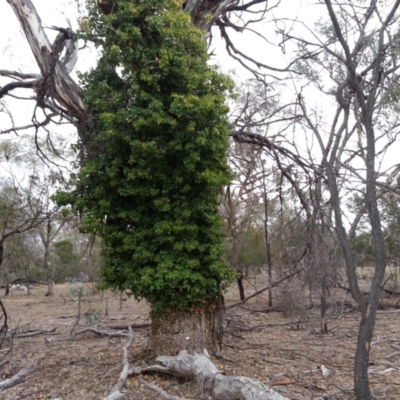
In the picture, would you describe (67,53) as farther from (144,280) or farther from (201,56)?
(144,280)

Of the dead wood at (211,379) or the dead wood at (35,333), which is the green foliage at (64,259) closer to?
the dead wood at (35,333)

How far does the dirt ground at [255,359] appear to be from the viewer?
25.4ft

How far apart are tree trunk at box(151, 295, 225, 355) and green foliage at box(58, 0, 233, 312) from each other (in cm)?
17

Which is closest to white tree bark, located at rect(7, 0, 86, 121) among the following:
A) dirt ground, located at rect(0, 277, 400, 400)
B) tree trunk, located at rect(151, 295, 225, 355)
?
tree trunk, located at rect(151, 295, 225, 355)

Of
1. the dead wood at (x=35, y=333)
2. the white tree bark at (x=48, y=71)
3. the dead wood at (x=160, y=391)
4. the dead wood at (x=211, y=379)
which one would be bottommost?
the dead wood at (x=160, y=391)

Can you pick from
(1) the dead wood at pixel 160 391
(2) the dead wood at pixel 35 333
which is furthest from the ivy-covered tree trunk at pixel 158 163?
(2) the dead wood at pixel 35 333

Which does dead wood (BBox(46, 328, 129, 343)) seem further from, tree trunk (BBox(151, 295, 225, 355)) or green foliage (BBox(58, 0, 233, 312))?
green foliage (BBox(58, 0, 233, 312))

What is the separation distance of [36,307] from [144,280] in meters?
15.9

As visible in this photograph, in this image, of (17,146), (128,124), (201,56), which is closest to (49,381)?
(128,124)

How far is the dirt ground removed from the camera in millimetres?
7730

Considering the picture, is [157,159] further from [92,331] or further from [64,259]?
[64,259]

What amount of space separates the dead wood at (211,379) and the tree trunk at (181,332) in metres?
0.27

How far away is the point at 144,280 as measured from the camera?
Answer: 8141mm

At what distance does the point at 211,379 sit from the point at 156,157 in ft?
9.51
